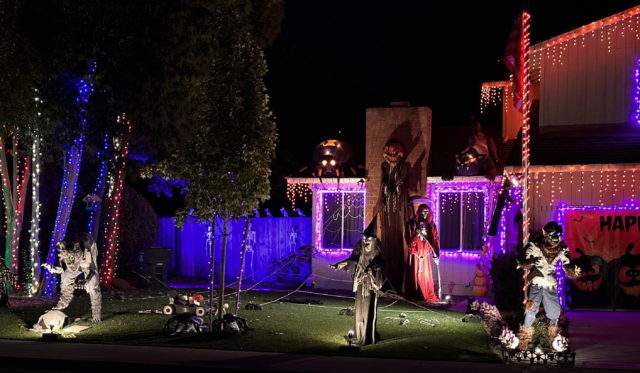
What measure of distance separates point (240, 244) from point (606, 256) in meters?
13.0

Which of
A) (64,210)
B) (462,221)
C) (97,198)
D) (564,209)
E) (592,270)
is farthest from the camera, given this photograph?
(462,221)

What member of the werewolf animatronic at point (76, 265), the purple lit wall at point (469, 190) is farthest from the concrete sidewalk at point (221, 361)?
the purple lit wall at point (469, 190)

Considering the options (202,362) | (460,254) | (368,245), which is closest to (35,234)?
(460,254)

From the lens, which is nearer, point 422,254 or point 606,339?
point 606,339

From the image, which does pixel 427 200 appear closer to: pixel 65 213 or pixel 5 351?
pixel 65 213

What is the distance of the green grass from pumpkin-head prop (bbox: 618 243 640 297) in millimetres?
3516

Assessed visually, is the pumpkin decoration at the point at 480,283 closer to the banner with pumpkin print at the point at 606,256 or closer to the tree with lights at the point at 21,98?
the banner with pumpkin print at the point at 606,256

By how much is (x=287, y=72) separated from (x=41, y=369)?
102 ft

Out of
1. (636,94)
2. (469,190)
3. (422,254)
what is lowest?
(422,254)

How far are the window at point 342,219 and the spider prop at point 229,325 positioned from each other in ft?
32.7

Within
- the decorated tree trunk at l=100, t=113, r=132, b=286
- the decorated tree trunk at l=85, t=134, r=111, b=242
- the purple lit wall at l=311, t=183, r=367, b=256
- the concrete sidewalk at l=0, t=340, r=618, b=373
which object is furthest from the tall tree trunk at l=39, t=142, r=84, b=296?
the concrete sidewalk at l=0, t=340, r=618, b=373

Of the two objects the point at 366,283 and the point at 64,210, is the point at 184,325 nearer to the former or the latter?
the point at 366,283

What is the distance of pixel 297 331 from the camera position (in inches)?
590

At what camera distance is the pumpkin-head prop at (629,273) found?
18.1 m
